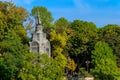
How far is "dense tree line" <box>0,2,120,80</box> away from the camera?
5281 centimetres

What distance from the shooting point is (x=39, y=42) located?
223 ft

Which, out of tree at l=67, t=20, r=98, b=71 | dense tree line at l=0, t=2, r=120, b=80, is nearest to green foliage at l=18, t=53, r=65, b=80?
dense tree line at l=0, t=2, r=120, b=80

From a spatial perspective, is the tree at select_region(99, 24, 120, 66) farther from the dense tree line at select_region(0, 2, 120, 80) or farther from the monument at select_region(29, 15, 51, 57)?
the monument at select_region(29, 15, 51, 57)

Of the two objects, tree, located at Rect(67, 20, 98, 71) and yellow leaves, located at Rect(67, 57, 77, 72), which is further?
tree, located at Rect(67, 20, 98, 71)

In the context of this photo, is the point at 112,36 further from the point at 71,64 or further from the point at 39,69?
the point at 39,69

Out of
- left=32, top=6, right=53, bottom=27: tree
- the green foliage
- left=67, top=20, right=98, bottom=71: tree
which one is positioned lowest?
the green foliage

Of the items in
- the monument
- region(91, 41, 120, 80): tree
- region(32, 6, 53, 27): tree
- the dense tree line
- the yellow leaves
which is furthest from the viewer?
region(32, 6, 53, 27): tree

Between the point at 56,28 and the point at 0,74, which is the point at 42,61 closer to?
the point at 0,74

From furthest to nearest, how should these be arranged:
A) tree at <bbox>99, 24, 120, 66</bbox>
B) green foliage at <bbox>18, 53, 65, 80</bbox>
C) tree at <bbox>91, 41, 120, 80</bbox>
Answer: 1. tree at <bbox>99, 24, 120, 66</bbox>
2. tree at <bbox>91, 41, 120, 80</bbox>
3. green foliage at <bbox>18, 53, 65, 80</bbox>

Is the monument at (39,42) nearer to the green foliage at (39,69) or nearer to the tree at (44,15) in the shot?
the tree at (44,15)

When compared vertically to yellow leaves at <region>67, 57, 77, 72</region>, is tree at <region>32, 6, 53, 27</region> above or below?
above

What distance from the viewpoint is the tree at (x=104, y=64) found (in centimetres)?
5922

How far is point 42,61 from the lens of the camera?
52.5m

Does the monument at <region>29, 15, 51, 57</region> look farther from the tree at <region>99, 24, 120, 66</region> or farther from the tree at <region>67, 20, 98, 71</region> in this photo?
the tree at <region>99, 24, 120, 66</region>
